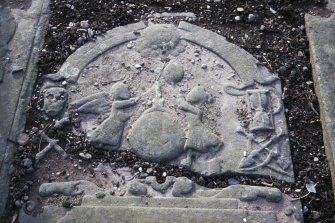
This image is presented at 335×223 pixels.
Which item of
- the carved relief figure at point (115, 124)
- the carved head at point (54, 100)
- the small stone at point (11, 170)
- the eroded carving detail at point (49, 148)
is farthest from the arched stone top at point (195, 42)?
the small stone at point (11, 170)

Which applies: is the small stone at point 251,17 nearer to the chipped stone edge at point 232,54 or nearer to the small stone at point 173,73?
the chipped stone edge at point 232,54

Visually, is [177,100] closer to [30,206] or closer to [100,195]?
[100,195]

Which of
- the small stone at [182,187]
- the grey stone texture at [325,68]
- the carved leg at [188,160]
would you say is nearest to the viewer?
the small stone at [182,187]

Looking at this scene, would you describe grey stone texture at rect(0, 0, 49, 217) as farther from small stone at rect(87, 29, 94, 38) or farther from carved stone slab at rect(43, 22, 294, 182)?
small stone at rect(87, 29, 94, 38)

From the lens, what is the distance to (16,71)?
122 inches

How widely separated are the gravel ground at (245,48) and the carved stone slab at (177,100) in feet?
0.23

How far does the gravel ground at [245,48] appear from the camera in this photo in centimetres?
270

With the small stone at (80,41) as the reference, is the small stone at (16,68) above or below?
below

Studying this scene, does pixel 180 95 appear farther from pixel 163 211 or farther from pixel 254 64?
pixel 163 211

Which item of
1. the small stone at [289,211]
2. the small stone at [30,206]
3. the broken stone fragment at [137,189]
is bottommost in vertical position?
the small stone at [30,206]

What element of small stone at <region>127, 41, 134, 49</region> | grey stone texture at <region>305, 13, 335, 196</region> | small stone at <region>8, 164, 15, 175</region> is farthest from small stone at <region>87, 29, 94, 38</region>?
grey stone texture at <region>305, 13, 335, 196</region>

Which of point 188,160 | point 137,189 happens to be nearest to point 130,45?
point 188,160

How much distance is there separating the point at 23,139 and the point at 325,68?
2061 millimetres

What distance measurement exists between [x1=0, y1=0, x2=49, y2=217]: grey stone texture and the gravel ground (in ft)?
0.19
